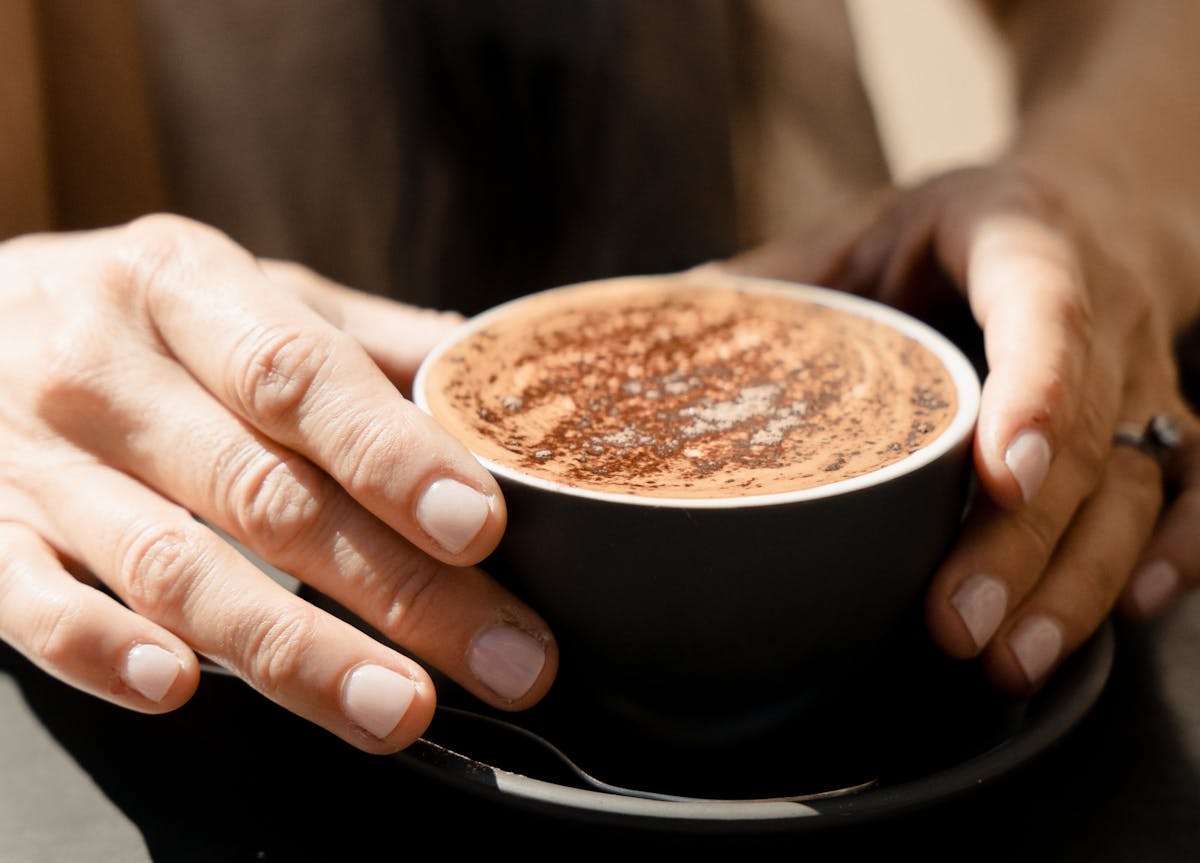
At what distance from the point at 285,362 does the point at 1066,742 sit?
0.47 meters

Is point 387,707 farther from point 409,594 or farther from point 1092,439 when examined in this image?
point 1092,439

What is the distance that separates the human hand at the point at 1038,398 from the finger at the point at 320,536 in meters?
0.23

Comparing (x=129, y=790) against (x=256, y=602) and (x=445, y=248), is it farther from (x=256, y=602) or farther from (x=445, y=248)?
(x=445, y=248)

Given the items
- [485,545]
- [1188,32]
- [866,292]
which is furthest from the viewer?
[1188,32]

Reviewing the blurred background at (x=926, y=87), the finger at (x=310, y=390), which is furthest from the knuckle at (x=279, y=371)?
the blurred background at (x=926, y=87)

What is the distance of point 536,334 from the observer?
0.69 meters

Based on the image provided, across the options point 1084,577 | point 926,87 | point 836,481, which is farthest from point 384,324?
point 926,87

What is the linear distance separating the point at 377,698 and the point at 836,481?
24 cm

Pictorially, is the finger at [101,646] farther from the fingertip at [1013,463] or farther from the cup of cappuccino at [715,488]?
the fingertip at [1013,463]

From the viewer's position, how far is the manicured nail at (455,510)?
A: 0.50 meters

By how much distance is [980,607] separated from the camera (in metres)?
0.57

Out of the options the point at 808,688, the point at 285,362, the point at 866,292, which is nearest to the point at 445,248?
the point at 866,292

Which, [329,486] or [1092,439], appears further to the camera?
[1092,439]

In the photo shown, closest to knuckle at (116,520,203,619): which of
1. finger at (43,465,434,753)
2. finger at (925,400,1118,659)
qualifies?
finger at (43,465,434,753)
